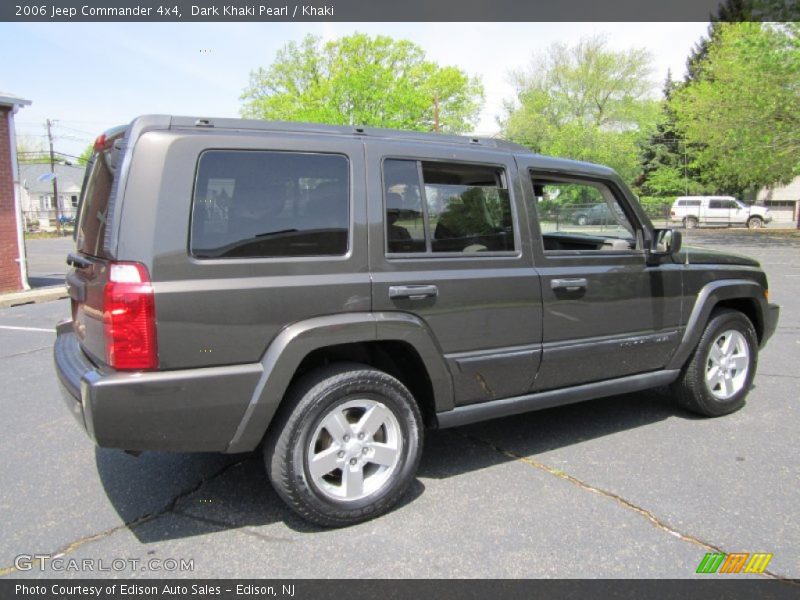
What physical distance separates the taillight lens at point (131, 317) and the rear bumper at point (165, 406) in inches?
2.7

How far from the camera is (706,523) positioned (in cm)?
290

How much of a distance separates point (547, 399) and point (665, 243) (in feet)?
4.47

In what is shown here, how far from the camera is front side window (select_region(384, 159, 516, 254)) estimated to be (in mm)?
3100

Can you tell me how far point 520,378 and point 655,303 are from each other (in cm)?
121

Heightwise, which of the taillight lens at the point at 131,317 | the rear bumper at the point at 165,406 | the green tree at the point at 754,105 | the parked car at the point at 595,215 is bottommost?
the rear bumper at the point at 165,406

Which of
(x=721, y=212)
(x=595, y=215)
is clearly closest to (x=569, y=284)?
(x=595, y=215)

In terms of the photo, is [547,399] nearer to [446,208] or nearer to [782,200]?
[446,208]

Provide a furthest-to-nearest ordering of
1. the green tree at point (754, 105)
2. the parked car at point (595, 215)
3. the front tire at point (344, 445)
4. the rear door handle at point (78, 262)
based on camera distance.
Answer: the green tree at point (754, 105) < the parked car at point (595, 215) < the rear door handle at point (78, 262) < the front tire at point (344, 445)

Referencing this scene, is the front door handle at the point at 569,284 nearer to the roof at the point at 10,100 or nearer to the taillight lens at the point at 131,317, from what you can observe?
the taillight lens at the point at 131,317

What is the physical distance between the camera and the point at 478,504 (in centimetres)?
311

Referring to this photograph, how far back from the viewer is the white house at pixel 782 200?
A: 44.3 m

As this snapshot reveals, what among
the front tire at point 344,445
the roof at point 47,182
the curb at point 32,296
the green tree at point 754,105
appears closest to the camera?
the front tire at point 344,445
